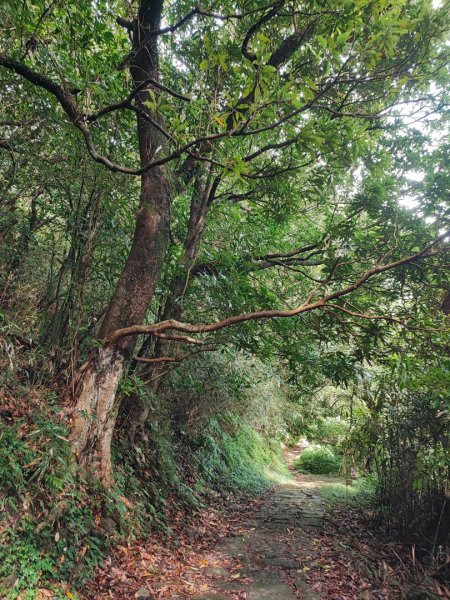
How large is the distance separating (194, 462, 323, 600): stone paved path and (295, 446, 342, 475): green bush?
7524 mm

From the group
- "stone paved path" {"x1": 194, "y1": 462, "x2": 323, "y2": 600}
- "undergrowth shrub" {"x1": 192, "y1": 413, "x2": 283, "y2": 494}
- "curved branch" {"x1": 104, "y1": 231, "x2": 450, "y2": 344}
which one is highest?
"curved branch" {"x1": 104, "y1": 231, "x2": 450, "y2": 344}

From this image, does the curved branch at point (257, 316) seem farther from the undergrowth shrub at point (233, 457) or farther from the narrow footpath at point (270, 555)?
the undergrowth shrub at point (233, 457)

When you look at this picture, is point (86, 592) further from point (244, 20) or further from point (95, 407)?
point (244, 20)

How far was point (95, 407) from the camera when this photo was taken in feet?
13.7

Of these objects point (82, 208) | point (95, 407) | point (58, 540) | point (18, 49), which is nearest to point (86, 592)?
point (58, 540)

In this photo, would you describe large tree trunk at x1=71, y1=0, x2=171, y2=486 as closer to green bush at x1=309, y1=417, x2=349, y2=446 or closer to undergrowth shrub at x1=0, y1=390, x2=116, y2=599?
undergrowth shrub at x1=0, y1=390, x2=116, y2=599

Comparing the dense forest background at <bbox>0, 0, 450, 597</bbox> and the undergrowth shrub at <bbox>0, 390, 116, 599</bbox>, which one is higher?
the dense forest background at <bbox>0, 0, 450, 597</bbox>

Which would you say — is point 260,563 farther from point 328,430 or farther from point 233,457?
point 328,430

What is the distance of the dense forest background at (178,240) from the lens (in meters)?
3.32

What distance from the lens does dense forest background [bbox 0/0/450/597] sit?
3.32 meters

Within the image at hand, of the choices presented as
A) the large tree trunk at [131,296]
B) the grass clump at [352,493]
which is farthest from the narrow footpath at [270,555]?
the large tree trunk at [131,296]

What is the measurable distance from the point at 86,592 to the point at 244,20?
267 inches

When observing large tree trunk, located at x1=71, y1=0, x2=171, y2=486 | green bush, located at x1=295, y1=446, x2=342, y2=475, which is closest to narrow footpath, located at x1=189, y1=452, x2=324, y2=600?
large tree trunk, located at x1=71, y1=0, x2=171, y2=486

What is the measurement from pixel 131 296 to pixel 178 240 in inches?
115
